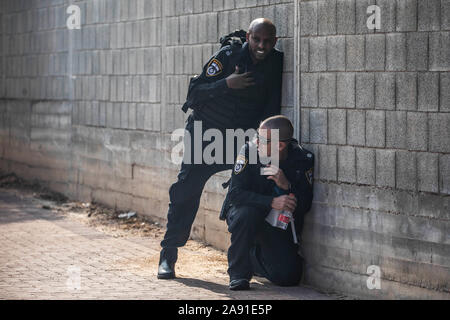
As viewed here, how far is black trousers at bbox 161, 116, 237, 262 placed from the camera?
7.51 metres

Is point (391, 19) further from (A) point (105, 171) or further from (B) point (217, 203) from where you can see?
(A) point (105, 171)

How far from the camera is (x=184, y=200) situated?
755cm

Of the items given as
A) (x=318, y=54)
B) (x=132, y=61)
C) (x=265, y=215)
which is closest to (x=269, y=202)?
(x=265, y=215)

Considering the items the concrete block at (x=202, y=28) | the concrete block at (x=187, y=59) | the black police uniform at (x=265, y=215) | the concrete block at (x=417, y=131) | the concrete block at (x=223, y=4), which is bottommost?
the black police uniform at (x=265, y=215)

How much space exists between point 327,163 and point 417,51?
4.17 ft

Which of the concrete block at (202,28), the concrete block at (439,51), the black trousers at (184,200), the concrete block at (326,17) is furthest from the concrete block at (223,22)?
the concrete block at (439,51)

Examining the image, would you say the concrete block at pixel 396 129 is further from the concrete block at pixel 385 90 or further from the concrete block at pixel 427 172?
the concrete block at pixel 427 172

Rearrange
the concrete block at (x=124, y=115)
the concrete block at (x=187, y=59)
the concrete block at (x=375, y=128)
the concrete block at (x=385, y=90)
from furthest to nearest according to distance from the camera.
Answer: the concrete block at (x=124, y=115)
the concrete block at (x=187, y=59)
the concrete block at (x=375, y=128)
the concrete block at (x=385, y=90)

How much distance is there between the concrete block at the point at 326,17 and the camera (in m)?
6.77

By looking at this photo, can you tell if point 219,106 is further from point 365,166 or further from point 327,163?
point 365,166

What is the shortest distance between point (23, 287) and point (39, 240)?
226 centimetres

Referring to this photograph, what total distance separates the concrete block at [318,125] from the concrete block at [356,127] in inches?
11.1

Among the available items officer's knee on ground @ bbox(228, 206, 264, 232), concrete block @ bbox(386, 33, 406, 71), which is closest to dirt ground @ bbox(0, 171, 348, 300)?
officer's knee on ground @ bbox(228, 206, 264, 232)
